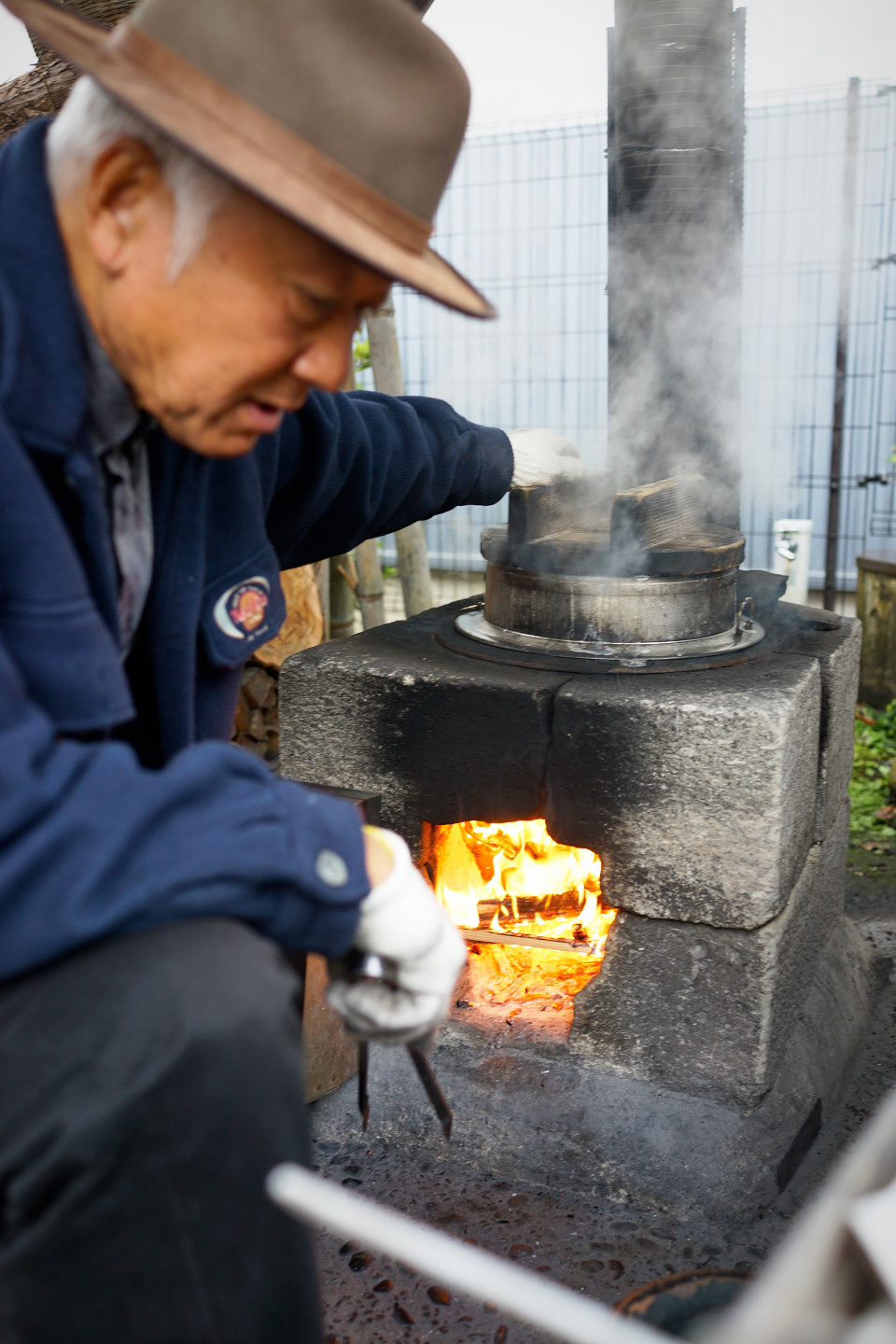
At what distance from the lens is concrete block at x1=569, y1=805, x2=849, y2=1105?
8.01ft

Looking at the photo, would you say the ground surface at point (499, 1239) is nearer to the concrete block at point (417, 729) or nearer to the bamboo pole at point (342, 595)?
the concrete block at point (417, 729)

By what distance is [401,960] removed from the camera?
1.42m

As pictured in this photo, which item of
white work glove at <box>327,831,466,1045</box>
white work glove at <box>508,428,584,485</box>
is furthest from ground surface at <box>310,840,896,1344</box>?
white work glove at <box>508,428,584,485</box>

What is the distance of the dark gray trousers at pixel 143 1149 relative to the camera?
115 centimetres

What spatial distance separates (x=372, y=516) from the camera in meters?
2.46

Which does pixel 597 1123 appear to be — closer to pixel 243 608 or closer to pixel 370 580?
pixel 243 608

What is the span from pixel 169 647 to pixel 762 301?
16.9 feet

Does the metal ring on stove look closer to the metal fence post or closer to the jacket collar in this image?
the jacket collar

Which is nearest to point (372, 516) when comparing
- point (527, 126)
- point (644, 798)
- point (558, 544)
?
point (558, 544)

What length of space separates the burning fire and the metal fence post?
4.17 metres

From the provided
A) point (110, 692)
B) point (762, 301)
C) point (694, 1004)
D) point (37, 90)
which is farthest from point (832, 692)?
point (762, 301)

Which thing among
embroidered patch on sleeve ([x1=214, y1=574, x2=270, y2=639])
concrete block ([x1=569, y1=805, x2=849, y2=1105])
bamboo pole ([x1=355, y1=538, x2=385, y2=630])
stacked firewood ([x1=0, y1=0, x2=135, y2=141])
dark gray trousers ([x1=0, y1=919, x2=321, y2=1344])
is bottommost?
concrete block ([x1=569, y1=805, x2=849, y2=1105])

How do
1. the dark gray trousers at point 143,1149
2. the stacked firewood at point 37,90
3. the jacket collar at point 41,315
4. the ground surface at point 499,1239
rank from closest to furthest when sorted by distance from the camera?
the dark gray trousers at point 143,1149 → the jacket collar at point 41,315 → the ground surface at point 499,1239 → the stacked firewood at point 37,90

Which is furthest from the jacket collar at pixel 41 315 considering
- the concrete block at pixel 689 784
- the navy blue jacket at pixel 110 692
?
the concrete block at pixel 689 784
